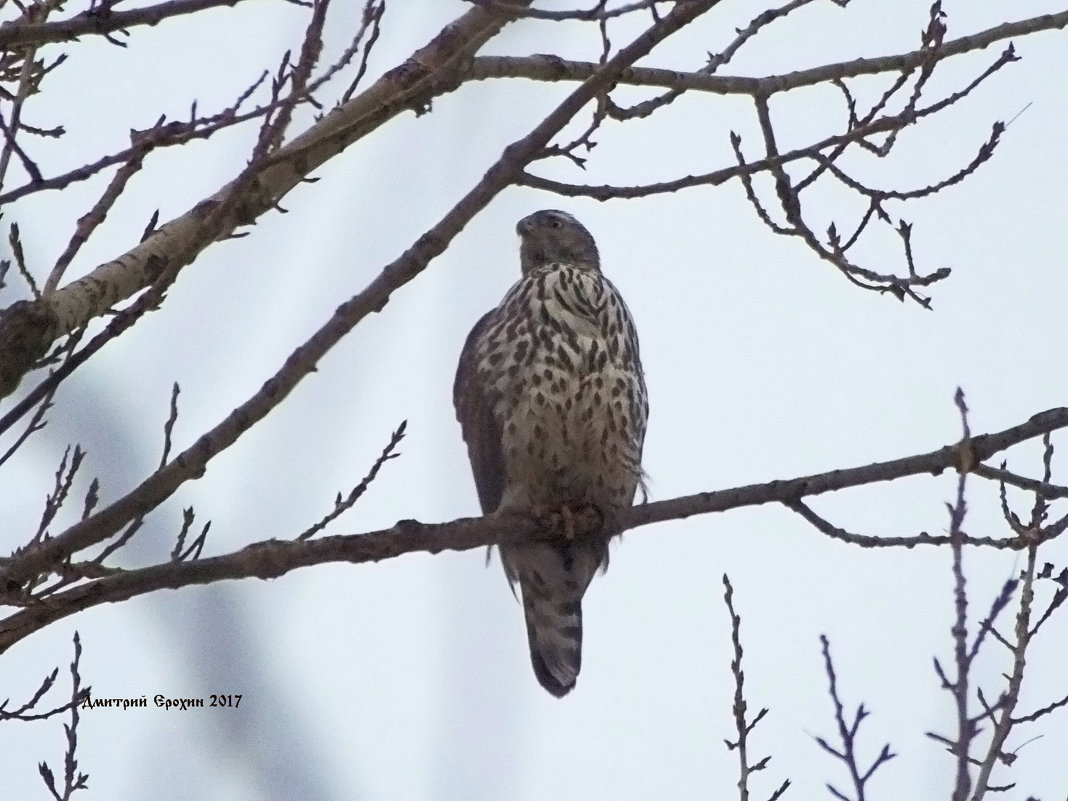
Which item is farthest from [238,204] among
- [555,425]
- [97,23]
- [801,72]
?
[555,425]

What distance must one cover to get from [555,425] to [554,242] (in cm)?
116

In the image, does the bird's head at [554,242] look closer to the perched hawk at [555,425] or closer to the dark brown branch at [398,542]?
the perched hawk at [555,425]

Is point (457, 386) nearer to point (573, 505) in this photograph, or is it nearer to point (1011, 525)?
point (573, 505)

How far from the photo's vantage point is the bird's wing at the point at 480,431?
5219 mm

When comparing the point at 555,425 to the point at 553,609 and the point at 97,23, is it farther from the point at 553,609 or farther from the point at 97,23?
the point at 97,23

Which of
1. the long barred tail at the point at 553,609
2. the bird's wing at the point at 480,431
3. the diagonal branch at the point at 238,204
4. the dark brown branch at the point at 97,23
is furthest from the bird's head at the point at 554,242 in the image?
the dark brown branch at the point at 97,23

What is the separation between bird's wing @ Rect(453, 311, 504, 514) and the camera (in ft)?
17.1

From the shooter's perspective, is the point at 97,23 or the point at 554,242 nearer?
the point at 97,23

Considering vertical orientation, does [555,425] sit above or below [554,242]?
below

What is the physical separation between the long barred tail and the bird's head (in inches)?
45.5

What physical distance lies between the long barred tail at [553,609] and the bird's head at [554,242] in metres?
1.15

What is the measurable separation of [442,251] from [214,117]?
0.48m

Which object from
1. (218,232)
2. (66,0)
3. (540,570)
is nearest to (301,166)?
(218,232)

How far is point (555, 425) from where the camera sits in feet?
16.4
